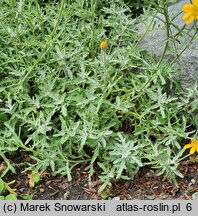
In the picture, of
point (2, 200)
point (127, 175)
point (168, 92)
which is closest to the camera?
point (2, 200)

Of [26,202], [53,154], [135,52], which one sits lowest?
[26,202]

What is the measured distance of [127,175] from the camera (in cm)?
266

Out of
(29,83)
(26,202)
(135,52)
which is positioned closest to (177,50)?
(135,52)

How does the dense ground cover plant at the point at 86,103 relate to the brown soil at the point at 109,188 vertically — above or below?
above

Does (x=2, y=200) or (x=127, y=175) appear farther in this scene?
(x=127, y=175)

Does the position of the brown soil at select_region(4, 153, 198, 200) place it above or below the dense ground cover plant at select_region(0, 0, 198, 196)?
below

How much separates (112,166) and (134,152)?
17cm

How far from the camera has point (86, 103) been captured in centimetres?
268

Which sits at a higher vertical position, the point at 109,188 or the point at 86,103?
the point at 86,103

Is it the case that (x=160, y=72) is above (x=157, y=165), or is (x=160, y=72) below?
above

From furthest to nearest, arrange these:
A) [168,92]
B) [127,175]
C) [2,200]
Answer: [168,92] < [127,175] < [2,200]

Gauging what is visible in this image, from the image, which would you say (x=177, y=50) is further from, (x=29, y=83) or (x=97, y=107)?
(x=29, y=83)

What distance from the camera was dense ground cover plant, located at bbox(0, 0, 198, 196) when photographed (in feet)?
8.58

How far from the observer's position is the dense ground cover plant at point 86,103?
2.62 m
